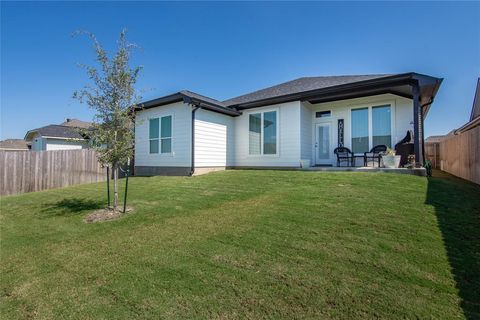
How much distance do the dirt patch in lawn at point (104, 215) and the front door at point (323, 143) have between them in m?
8.62

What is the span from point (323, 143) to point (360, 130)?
1.68m

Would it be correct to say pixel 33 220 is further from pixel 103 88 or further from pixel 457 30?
pixel 457 30

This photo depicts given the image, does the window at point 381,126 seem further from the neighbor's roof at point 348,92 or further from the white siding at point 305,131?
the white siding at point 305,131

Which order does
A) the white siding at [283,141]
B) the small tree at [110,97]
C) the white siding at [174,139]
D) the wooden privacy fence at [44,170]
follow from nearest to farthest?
the small tree at [110,97], the wooden privacy fence at [44,170], the white siding at [174,139], the white siding at [283,141]

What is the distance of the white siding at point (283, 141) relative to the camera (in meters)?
11.1

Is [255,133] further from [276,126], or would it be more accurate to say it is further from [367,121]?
[367,121]

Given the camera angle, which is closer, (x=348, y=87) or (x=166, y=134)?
(x=348, y=87)

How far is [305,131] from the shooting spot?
11500 millimetres

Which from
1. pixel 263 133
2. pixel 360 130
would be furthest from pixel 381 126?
pixel 263 133

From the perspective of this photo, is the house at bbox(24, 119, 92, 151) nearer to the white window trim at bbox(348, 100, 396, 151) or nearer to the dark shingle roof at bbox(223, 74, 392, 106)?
the dark shingle roof at bbox(223, 74, 392, 106)

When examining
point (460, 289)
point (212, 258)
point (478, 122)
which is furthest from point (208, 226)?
point (478, 122)

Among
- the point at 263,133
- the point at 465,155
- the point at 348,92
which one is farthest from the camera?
the point at 263,133

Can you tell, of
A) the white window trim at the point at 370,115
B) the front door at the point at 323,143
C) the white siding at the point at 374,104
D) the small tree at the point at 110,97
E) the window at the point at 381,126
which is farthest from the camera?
the front door at the point at 323,143

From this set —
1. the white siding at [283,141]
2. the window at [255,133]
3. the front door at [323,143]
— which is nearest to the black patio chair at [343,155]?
the front door at [323,143]
